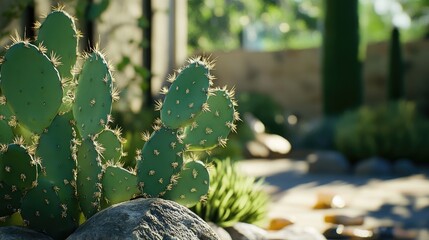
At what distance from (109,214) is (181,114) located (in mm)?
635

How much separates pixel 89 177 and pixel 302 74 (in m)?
17.1

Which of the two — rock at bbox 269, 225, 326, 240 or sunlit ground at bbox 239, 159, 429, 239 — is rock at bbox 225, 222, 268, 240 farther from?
sunlit ground at bbox 239, 159, 429, 239

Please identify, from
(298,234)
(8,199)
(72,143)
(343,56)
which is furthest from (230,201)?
(343,56)

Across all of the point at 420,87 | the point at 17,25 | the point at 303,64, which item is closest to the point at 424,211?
the point at 17,25

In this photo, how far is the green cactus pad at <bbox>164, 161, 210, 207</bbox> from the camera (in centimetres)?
382

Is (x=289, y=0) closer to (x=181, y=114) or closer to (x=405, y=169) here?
(x=405, y=169)

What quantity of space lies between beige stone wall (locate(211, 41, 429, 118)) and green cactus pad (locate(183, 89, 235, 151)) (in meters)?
15.2

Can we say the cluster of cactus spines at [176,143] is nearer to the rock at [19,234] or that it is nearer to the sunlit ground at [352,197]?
the rock at [19,234]

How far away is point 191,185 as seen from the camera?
151 inches

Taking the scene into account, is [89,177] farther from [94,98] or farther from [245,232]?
[245,232]

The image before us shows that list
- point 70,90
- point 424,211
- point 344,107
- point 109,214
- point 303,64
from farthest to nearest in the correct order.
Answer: point 303,64 < point 344,107 < point 424,211 < point 70,90 < point 109,214

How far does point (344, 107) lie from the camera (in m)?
15.1

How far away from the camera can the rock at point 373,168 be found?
10.7 metres

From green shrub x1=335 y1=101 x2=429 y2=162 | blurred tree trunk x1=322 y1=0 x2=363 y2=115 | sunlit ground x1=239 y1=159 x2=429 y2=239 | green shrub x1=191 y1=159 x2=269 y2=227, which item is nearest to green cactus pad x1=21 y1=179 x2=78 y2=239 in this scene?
green shrub x1=191 y1=159 x2=269 y2=227
